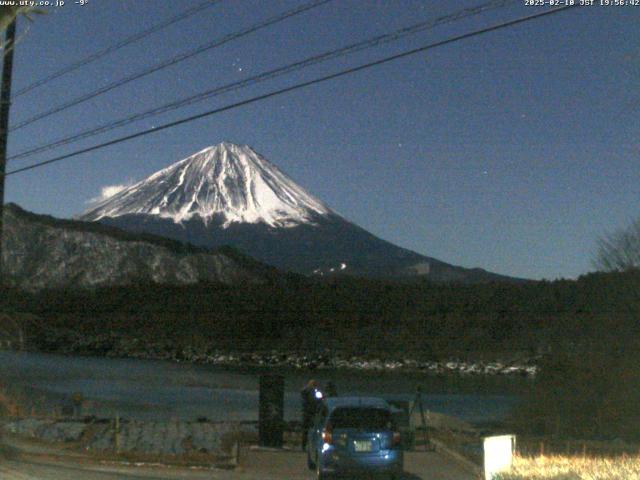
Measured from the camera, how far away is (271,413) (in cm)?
1864

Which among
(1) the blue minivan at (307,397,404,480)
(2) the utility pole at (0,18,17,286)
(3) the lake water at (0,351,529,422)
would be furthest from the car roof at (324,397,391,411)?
(3) the lake water at (0,351,529,422)

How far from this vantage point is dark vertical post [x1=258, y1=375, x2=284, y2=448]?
1873cm

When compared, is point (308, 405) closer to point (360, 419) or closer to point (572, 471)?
point (360, 419)

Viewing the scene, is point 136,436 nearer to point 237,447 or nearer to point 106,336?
point 237,447

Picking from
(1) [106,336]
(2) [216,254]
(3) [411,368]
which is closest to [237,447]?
(3) [411,368]

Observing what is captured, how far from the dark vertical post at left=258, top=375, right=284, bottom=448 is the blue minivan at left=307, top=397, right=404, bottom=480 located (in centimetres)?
422

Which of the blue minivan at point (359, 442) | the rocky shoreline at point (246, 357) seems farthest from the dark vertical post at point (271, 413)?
the rocky shoreline at point (246, 357)

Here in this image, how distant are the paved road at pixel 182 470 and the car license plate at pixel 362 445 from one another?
1.61 meters

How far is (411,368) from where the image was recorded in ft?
238

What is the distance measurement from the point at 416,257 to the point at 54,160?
15913 centimetres

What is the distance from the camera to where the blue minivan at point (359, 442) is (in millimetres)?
14062

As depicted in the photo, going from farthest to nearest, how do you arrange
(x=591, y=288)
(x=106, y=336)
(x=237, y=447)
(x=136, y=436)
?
(x=106, y=336) → (x=591, y=288) → (x=136, y=436) → (x=237, y=447)

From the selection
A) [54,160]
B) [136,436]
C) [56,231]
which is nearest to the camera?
[54,160]

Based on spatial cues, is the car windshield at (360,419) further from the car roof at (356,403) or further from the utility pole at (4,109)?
the utility pole at (4,109)
